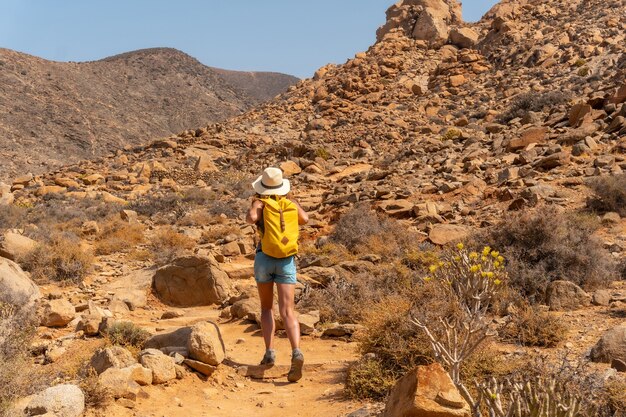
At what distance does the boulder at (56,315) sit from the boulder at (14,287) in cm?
19

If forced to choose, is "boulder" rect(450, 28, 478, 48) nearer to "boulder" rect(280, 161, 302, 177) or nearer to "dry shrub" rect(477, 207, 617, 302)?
"boulder" rect(280, 161, 302, 177)

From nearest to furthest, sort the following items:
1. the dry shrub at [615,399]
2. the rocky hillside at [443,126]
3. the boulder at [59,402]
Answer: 1. the dry shrub at [615,399]
2. the boulder at [59,402]
3. the rocky hillside at [443,126]

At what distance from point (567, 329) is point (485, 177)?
839cm

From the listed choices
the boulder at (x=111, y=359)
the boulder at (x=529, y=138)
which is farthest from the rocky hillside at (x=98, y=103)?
the boulder at (x=111, y=359)

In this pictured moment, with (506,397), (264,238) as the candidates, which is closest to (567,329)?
(506,397)

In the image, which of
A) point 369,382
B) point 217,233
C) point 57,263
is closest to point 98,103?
point 217,233

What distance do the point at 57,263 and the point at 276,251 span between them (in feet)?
18.5

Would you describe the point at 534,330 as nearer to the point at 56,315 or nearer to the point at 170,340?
the point at 170,340

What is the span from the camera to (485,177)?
43.9ft

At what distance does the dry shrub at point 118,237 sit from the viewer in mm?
11114

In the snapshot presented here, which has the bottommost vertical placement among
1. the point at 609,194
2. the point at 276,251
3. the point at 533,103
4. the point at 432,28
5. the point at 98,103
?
the point at 276,251

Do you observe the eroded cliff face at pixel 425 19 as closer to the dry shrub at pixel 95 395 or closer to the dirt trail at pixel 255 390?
the dirt trail at pixel 255 390

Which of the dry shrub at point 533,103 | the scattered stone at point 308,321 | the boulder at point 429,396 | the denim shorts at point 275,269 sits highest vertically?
the dry shrub at point 533,103

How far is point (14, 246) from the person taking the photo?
359 inches
